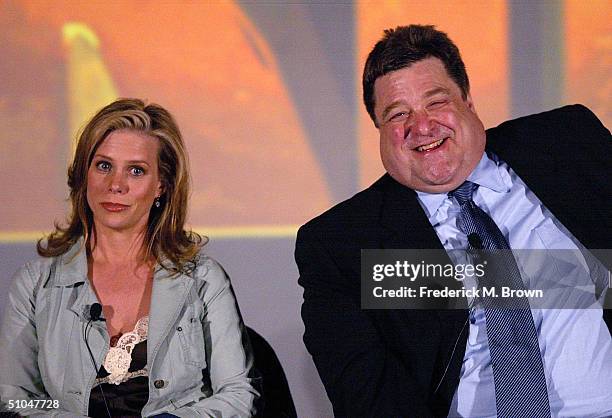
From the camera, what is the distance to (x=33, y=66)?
3131 millimetres

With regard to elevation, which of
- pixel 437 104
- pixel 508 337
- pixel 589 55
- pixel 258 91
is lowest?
pixel 508 337

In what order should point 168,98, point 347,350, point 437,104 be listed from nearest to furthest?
point 347,350 → point 437,104 → point 168,98

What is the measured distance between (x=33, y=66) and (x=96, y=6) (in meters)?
0.32

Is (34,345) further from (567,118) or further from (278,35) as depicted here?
(567,118)

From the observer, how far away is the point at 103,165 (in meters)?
2.73

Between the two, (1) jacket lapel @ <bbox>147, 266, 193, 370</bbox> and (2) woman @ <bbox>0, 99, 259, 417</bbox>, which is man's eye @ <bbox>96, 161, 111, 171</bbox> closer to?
(2) woman @ <bbox>0, 99, 259, 417</bbox>

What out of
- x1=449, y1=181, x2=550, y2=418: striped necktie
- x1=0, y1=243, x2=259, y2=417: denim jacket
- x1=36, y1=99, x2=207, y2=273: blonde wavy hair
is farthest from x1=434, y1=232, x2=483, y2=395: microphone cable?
x1=36, y1=99, x2=207, y2=273: blonde wavy hair

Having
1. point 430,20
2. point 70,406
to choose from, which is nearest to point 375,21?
point 430,20

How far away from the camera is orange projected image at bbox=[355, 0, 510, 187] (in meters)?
3.19

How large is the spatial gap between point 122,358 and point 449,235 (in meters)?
1.02

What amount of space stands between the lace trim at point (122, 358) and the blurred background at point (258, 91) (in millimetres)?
629

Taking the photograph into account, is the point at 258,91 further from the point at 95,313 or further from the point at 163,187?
the point at 95,313

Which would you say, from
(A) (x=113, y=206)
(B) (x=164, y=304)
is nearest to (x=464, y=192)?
(B) (x=164, y=304)

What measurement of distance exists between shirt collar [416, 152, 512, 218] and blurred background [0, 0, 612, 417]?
0.64 meters
